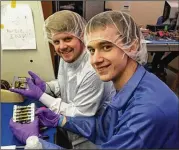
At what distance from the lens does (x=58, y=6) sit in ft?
7.22

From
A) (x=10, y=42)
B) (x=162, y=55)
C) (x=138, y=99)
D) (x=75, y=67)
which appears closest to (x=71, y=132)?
(x=75, y=67)

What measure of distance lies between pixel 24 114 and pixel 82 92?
34 cm

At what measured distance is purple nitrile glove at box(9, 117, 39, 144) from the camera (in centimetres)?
107

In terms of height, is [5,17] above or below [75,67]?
above

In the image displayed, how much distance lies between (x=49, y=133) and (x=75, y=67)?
1.51 ft

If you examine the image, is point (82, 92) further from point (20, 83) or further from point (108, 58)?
point (20, 83)

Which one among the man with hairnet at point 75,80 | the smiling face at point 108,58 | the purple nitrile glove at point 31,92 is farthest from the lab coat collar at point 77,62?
the smiling face at point 108,58

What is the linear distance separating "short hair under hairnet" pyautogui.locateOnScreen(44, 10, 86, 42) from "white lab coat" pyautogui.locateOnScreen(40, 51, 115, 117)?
0.14 metres

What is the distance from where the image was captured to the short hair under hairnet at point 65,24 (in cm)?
130

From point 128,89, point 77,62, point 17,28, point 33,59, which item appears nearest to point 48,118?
point 77,62

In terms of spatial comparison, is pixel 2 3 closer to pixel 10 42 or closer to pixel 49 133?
pixel 10 42

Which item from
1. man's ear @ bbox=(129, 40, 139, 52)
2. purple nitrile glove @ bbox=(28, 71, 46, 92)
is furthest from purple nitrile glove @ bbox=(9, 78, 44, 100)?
man's ear @ bbox=(129, 40, 139, 52)

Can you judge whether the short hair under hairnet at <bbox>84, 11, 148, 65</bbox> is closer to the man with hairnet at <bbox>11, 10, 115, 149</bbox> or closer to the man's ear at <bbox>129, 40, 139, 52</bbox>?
the man's ear at <bbox>129, 40, 139, 52</bbox>

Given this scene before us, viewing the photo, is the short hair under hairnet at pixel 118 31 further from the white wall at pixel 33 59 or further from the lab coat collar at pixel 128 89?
the white wall at pixel 33 59
